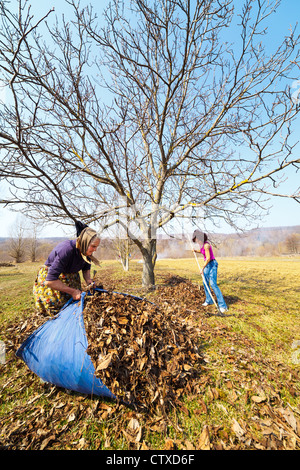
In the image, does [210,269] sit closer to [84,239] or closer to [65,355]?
[84,239]

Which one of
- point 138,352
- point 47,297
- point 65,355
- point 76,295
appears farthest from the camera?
point 47,297

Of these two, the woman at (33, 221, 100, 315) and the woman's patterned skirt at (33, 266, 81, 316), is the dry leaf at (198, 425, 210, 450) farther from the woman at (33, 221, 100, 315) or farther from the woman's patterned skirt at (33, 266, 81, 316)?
the woman's patterned skirt at (33, 266, 81, 316)

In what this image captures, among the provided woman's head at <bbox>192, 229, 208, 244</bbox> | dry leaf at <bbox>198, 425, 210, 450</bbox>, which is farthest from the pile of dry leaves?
woman's head at <bbox>192, 229, 208, 244</bbox>

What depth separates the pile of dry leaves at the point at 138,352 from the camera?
6.84 feet

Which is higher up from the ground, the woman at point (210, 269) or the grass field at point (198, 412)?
the woman at point (210, 269)

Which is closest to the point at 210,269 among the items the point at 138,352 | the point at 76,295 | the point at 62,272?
the point at 138,352

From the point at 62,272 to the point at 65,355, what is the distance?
1178 millimetres

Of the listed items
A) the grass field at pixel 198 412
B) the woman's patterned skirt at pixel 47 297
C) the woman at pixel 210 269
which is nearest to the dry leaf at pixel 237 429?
the grass field at pixel 198 412

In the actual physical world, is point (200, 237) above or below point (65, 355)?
above

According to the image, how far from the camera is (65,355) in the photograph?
2.13 m

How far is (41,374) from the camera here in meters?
2.33

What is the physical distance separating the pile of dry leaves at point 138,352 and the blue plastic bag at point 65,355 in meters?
0.09

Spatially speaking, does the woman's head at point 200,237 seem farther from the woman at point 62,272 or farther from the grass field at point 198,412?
the woman at point 62,272
